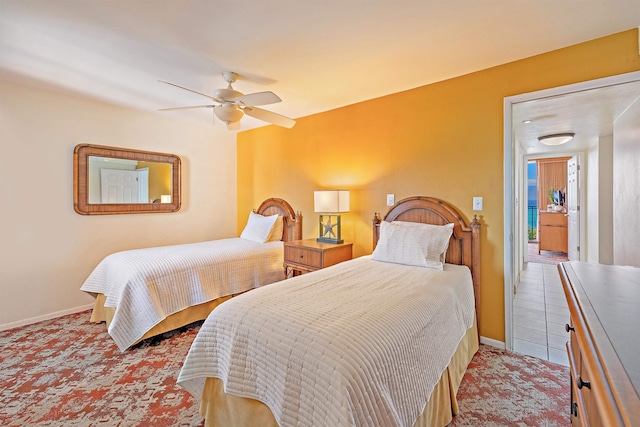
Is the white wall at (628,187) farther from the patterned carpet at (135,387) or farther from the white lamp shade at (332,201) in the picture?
the white lamp shade at (332,201)

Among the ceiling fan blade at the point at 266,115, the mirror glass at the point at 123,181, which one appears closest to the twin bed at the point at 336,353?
the ceiling fan blade at the point at 266,115

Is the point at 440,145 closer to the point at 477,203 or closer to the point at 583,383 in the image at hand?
the point at 477,203

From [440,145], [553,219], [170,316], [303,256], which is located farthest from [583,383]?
[553,219]

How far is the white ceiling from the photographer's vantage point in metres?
1.72

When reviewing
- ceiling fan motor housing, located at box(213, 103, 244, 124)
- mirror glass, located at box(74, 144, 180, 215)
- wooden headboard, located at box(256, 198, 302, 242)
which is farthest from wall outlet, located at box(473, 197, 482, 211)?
mirror glass, located at box(74, 144, 180, 215)

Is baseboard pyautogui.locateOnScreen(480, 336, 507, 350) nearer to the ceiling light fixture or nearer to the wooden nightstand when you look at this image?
the wooden nightstand

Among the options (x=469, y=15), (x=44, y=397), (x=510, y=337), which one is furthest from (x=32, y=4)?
(x=510, y=337)

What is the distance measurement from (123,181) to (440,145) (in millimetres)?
3694

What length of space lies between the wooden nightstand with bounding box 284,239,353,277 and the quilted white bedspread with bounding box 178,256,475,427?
3.60 ft

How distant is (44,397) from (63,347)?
76cm

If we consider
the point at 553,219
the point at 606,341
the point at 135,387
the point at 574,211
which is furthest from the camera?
the point at 553,219

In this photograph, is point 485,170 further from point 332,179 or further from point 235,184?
point 235,184

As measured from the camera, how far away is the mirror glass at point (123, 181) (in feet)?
10.8

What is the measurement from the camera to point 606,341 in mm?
678
